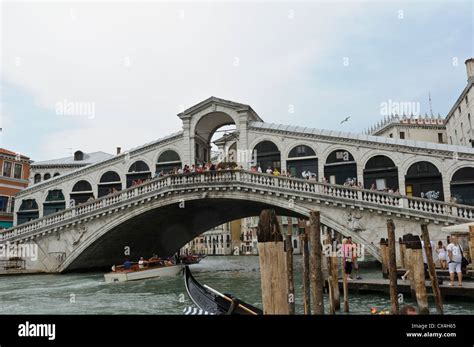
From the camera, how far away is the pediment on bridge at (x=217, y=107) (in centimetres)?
1955

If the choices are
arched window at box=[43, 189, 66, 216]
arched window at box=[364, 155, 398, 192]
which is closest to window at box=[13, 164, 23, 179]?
arched window at box=[43, 189, 66, 216]

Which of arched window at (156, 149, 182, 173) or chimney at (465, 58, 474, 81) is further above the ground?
chimney at (465, 58, 474, 81)

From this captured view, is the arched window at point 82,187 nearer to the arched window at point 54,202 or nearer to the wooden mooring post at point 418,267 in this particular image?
the arched window at point 54,202

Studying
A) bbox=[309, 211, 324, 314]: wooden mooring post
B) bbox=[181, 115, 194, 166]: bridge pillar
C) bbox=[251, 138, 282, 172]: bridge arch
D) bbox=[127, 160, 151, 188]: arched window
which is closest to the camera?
bbox=[309, 211, 324, 314]: wooden mooring post

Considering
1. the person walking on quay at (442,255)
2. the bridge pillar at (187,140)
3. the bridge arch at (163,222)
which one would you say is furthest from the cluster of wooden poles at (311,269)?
the bridge pillar at (187,140)

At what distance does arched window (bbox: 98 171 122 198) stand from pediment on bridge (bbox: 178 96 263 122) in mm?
5175

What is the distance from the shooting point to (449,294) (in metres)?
9.29

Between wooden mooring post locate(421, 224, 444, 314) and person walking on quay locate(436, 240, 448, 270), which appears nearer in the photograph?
wooden mooring post locate(421, 224, 444, 314)

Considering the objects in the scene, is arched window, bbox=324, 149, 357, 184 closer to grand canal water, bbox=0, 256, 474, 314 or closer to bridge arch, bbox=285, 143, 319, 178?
bridge arch, bbox=285, 143, 319, 178

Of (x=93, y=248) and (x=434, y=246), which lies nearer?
(x=434, y=246)

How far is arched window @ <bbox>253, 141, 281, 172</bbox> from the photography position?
1945 centimetres
